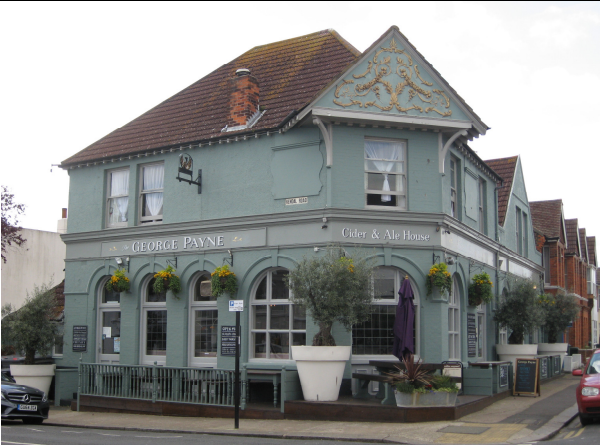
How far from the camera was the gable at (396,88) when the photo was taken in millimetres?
16562

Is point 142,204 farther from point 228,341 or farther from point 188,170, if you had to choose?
point 228,341

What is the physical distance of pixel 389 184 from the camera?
56.2 feet

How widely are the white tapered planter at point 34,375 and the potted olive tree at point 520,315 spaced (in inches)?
525

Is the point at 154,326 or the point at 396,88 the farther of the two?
the point at 154,326

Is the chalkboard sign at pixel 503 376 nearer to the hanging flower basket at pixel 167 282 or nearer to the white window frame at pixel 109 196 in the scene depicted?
the hanging flower basket at pixel 167 282

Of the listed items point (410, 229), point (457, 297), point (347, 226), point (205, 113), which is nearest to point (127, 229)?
point (205, 113)

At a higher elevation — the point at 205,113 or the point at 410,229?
the point at 205,113

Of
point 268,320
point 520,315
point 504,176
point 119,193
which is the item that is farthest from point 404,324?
point 504,176

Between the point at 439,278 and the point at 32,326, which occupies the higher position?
the point at 439,278

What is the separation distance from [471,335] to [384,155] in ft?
19.6

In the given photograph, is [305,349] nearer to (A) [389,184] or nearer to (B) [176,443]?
(B) [176,443]

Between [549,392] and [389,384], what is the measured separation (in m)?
7.35

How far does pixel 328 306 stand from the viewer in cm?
1430

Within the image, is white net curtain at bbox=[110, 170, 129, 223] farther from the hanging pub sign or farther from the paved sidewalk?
the paved sidewalk
